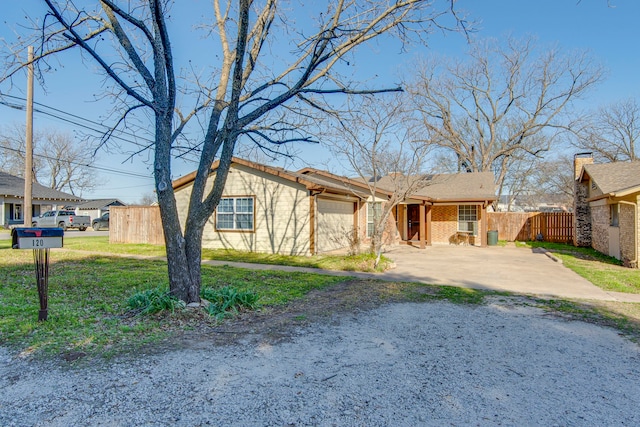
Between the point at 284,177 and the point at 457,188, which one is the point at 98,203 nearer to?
the point at 284,177

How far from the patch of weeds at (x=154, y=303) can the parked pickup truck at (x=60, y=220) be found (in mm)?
27997

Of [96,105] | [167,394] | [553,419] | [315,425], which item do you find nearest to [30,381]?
[167,394]

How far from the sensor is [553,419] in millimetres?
2787

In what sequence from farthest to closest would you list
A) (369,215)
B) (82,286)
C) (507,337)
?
(369,215), (82,286), (507,337)

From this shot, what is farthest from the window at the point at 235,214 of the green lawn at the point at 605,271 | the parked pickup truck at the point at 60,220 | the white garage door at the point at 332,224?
the parked pickup truck at the point at 60,220

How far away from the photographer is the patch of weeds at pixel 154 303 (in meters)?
5.34

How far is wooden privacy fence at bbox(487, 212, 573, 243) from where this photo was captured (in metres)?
20.1

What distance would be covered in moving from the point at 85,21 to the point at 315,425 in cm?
723

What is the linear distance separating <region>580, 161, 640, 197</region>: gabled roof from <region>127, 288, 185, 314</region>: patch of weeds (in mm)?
11866

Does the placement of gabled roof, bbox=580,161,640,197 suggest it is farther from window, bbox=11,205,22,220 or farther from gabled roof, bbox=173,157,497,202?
window, bbox=11,205,22,220

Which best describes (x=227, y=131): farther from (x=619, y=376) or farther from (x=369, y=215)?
(x=369, y=215)

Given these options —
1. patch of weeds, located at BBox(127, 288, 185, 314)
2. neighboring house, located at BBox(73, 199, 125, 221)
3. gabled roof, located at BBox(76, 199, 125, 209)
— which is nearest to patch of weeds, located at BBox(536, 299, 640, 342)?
patch of weeds, located at BBox(127, 288, 185, 314)

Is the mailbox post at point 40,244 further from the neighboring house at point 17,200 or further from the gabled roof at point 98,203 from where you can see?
the gabled roof at point 98,203

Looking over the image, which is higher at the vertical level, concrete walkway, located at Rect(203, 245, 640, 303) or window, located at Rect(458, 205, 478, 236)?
window, located at Rect(458, 205, 478, 236)
